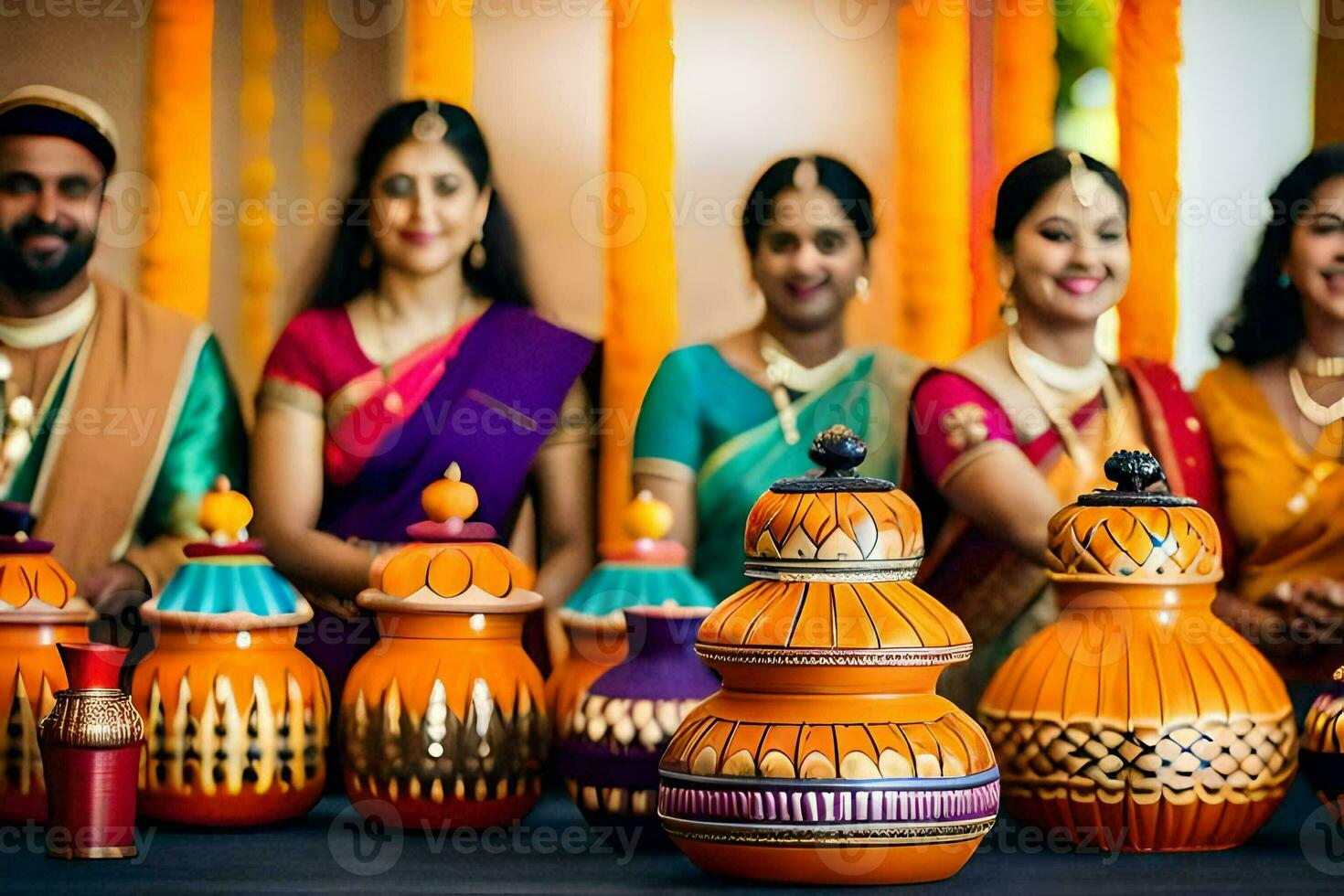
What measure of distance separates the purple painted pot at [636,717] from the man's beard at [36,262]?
0.70 meters

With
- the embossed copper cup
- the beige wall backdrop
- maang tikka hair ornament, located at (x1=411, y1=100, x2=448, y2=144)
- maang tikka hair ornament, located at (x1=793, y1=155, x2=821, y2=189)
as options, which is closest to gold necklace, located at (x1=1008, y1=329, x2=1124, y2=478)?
the beige wall backdrop

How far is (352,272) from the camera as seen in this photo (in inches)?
73.0

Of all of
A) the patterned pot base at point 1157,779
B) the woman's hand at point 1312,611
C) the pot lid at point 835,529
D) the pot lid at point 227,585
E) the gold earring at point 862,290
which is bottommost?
the patterned pot base at point 1157,779

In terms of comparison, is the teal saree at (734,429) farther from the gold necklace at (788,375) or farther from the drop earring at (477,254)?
the drop earring at (477,254)

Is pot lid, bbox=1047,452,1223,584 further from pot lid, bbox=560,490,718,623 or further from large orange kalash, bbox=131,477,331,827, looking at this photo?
large orange kalash, bbox=131,477,331,827

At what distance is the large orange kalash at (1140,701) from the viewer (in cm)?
144

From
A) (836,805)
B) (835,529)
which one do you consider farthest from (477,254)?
(836,805)

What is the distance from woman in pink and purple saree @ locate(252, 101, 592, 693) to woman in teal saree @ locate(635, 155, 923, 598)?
0.09m

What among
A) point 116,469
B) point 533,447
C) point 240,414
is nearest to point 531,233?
point 533,447

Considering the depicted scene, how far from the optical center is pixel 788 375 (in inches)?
72.2

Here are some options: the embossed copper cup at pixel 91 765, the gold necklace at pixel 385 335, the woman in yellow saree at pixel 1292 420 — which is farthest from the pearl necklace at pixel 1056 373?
the embossed copper cup at pixel 91 765

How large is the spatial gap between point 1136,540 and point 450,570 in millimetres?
538

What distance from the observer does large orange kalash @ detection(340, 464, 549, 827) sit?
60.1 inches

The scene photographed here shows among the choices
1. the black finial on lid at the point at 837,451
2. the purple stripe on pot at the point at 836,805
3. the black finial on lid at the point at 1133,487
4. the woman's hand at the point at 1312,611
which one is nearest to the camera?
the purple stripe on pot at the point at 836,805
